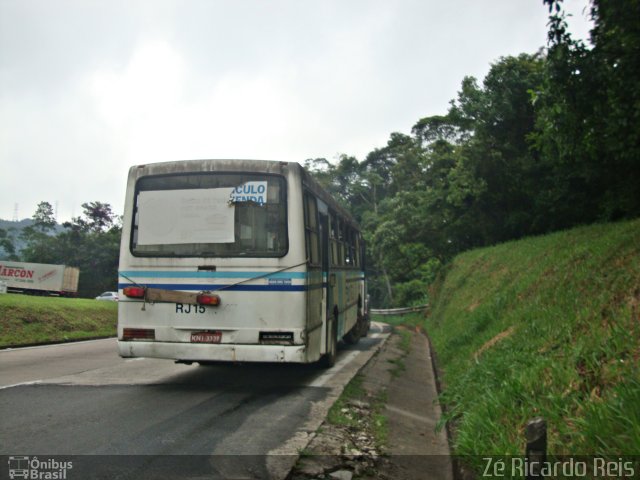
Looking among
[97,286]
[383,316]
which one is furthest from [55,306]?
[97,286]

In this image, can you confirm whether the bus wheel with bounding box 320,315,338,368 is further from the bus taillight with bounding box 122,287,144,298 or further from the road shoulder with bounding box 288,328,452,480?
the bus taillight with bounding box 122,287,144,298

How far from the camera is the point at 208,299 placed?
7762 millimetres

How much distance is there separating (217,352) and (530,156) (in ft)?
60.3

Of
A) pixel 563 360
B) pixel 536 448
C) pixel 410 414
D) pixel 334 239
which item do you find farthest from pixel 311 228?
pixel 536 448

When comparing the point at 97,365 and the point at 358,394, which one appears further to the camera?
the point at 97,365

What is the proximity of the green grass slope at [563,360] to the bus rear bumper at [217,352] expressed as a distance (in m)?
2.27

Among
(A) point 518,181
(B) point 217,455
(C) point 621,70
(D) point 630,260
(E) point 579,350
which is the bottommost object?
(B) point 217,455

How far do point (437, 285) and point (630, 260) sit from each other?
22.7m

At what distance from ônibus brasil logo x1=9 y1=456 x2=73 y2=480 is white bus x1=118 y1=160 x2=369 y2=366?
10.5ft

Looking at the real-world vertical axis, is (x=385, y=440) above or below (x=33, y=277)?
below

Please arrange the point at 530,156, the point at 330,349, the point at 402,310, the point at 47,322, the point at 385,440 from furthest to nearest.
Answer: the point at 402,310
the point at 530,156
the point at 47,322
the point at 330,349
the point at 385,440

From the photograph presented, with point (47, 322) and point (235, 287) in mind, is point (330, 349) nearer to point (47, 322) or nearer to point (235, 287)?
point (235, 287)

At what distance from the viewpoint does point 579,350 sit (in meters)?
5.43

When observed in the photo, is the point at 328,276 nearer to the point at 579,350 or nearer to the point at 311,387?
the point at 311,387
